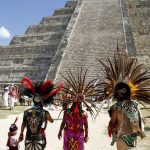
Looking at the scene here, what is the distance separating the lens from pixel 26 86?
666 cm

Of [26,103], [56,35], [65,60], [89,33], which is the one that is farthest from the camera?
[56,35]

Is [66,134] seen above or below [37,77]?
below

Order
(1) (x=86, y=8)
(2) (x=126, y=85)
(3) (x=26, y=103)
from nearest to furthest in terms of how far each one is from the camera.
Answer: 1. (2) (x=126, y=85)
2. (3) (x=26, y=103)
3. (1) (x=86, y=8)

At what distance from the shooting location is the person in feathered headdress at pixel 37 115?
6.28 metres

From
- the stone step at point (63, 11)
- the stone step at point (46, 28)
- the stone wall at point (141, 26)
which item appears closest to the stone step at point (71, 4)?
the stone step at point (63, 11)

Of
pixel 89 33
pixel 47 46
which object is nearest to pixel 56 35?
pixel 47 46

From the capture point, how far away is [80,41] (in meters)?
27.9

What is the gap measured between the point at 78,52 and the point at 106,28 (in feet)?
14.0

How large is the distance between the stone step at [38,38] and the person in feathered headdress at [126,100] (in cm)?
2457

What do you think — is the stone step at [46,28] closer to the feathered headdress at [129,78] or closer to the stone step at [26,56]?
the stone step at [26,56]

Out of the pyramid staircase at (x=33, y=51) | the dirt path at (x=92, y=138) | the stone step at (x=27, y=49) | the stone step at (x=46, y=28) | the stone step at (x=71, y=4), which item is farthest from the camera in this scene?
the stone step at (x=71, y=4)

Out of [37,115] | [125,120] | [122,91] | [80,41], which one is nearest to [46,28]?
[80,41]

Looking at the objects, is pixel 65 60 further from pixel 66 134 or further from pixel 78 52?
pixel 66 134

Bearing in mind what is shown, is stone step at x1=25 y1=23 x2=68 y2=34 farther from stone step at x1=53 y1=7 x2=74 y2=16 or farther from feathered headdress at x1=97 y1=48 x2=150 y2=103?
feathered headdress at x1=97 y1=48 x2=150 y2=103
